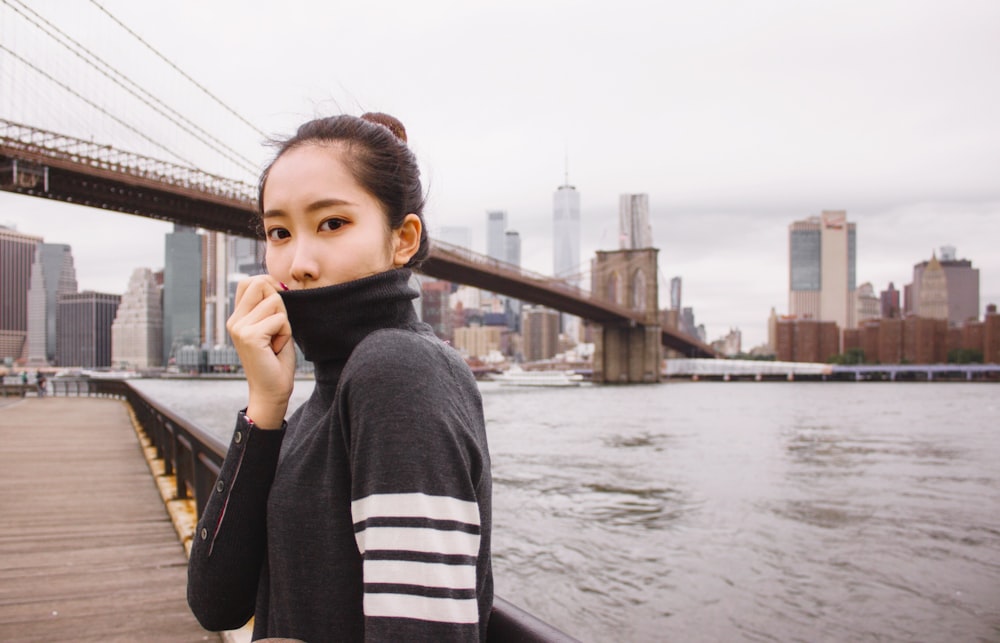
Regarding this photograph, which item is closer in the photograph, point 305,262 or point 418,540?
point 418,540

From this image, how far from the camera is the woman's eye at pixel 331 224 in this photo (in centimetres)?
81

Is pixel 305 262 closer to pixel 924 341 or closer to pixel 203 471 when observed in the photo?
pixel 203 471

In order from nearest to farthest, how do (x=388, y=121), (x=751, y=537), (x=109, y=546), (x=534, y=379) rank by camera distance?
(x=388, y=121), (x=109, y=546), (x=751, y=537), (x=534, y=379)

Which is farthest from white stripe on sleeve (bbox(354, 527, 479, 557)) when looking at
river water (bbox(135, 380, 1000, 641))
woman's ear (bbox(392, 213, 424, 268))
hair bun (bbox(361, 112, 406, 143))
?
river water (bbox(135, 380, 1000, 641))

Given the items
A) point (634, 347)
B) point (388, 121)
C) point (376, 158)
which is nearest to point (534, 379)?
point (634, 347)

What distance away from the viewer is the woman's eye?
81cm

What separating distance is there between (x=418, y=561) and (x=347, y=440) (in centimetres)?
13

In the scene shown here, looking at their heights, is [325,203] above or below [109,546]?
above

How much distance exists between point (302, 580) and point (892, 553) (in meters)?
7.30

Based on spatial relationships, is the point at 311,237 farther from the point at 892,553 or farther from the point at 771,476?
the point at 771,476

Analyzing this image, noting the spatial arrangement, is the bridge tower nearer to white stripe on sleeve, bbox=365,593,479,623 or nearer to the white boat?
the white boat

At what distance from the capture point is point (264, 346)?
774 mm

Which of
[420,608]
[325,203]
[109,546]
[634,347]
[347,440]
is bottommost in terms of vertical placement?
[109,546]

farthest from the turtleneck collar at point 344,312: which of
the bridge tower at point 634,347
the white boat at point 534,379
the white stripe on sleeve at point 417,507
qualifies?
the white boat at point 534,379
